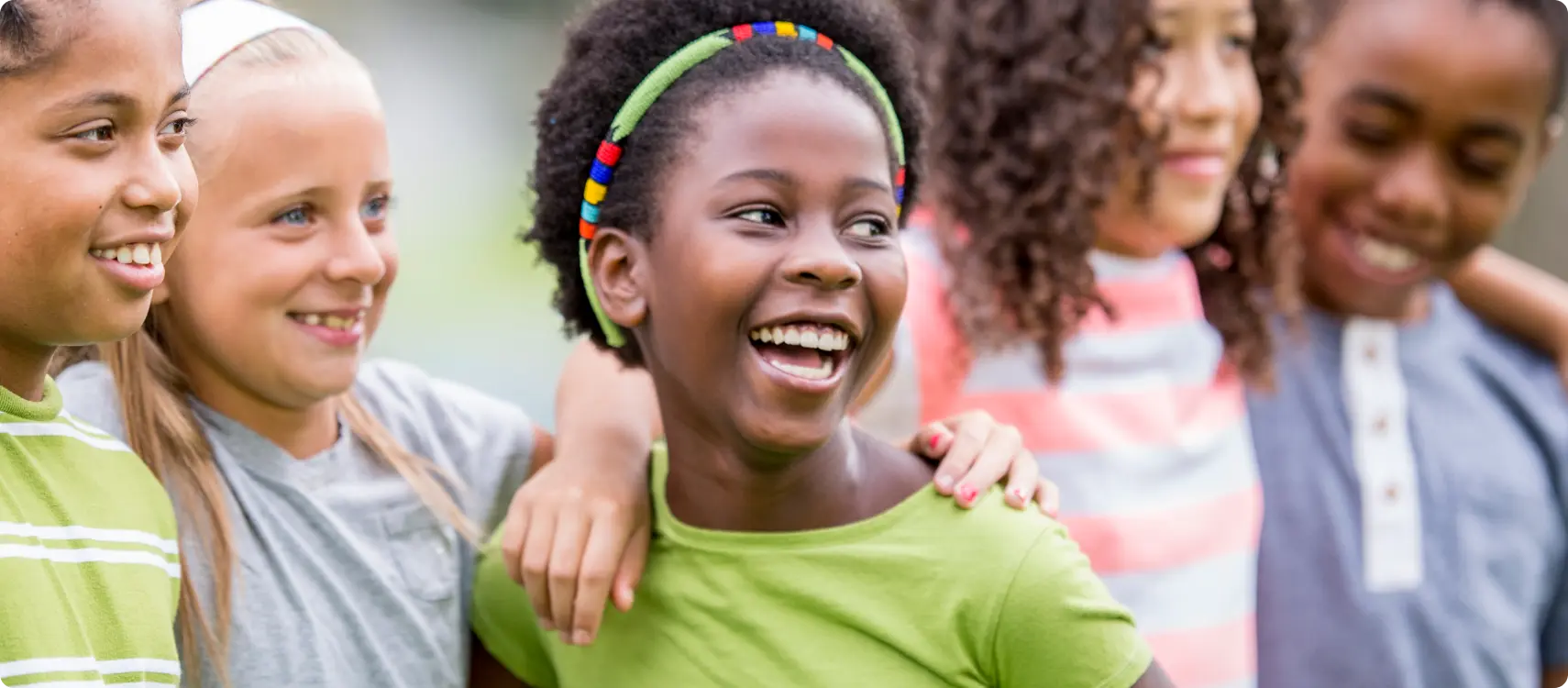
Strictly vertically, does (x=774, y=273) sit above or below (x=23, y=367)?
above

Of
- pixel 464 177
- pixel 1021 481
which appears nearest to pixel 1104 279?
pixel 1021 481

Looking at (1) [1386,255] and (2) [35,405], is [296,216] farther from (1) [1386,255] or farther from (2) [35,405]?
(1) [1386,255]

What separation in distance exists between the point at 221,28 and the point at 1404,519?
7.34 feet

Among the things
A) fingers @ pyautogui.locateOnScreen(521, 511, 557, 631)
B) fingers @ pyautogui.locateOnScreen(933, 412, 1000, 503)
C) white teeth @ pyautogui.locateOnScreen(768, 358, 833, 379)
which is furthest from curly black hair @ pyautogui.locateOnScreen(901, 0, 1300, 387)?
fingers @ pyautogui.locateOnScreen(521, 511, 557, 631)

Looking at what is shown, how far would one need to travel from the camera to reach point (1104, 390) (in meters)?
2.64

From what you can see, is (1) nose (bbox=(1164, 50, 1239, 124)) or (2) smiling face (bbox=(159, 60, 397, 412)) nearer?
(2) smiling face (bbox=(159, 60, 397, 412))

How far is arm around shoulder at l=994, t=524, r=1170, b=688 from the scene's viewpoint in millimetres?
1720

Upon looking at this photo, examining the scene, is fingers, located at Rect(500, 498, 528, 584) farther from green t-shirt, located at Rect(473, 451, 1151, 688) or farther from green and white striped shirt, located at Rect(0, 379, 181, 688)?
green and white striped shirt, located at Rect(0, 379, 181, 688)

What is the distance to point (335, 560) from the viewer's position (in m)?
1.93

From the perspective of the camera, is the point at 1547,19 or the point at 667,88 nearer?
the point at 667,88

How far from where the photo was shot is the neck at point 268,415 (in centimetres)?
195

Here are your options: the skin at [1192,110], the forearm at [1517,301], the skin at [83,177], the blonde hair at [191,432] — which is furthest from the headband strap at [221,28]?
the forearm at [1517,301]

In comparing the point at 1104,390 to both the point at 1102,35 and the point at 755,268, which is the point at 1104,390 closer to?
the point at 1102,35

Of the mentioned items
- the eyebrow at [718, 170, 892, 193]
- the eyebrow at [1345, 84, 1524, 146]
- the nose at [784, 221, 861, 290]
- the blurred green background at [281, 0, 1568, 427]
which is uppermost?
the eyebrow at [1345, 84, 1524, 146]
